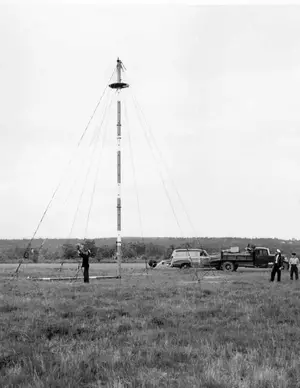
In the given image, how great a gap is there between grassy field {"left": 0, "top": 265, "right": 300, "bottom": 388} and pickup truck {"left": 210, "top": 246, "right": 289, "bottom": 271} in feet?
70.1

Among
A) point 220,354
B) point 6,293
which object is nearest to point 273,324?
point 220,354

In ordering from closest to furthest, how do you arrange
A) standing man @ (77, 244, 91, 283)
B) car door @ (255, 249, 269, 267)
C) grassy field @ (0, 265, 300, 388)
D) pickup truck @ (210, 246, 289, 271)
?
1. grassy field @ (0, 265, 300, 388)
2. standing man @ (77, 244, 91, 283)
3. pickup truck @ (210, 246, 289, 271)
4. car door @ (255, 249, 269, 267)

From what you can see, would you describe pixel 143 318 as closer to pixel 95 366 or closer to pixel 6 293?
pixel 95 366

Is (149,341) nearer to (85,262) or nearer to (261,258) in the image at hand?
(85,262)

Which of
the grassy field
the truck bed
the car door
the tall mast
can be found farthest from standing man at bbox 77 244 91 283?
the car door

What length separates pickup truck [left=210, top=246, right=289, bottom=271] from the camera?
38.3m

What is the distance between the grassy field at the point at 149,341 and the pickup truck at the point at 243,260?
21357mm

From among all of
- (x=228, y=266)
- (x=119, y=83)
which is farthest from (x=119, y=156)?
(x=228, y=266)

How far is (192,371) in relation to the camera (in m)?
7.66

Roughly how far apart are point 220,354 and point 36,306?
23.0 feet

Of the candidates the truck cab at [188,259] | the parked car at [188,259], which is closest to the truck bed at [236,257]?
the parked car at [188,259]

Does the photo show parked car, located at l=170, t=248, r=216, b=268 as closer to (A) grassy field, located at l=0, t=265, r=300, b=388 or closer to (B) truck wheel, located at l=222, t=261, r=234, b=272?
(B) truck wheel, located at l=222, t=261, r=234, b=272

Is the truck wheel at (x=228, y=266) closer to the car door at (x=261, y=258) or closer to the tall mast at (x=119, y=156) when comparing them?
the car door at (x=261, y=258)

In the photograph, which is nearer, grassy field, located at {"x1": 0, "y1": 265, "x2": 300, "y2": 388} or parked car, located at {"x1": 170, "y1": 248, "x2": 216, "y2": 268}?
grassy field, located at {"x1": 0, "y1": 265, "x2": 300, "y2": 388}
